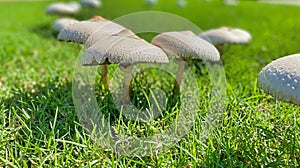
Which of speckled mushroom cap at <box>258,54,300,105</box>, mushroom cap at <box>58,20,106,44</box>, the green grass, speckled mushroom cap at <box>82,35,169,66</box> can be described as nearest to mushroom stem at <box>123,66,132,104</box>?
the green grass

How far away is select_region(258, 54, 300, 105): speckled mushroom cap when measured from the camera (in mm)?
1858

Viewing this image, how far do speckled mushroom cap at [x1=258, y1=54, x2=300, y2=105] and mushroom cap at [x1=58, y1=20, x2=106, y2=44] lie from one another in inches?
49.7

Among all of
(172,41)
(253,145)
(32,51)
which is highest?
(172,41)

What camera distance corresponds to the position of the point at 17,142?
2.34 metres

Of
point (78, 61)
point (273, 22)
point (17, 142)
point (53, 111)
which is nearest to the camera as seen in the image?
point (17, 142)

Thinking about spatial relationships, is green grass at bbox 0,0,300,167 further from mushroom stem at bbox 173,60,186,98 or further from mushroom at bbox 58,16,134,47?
mushroom at bbox 58,16,134,47

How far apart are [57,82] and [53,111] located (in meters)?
0.78

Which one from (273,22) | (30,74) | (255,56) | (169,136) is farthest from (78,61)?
(273,22)

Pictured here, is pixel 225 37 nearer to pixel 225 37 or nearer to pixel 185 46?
pixel 225 37

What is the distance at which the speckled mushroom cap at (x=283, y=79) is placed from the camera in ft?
6.10

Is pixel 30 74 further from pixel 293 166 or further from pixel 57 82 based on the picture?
pixel 293 166

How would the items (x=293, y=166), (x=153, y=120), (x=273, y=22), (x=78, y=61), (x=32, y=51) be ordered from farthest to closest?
(x=273, y=22) → (x=32, y=51) → (x=78, y=61) → (x=153, y=120) → (x=293, y=166)

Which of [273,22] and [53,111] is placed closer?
[53,111]

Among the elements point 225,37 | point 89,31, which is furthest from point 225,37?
point 89,31
